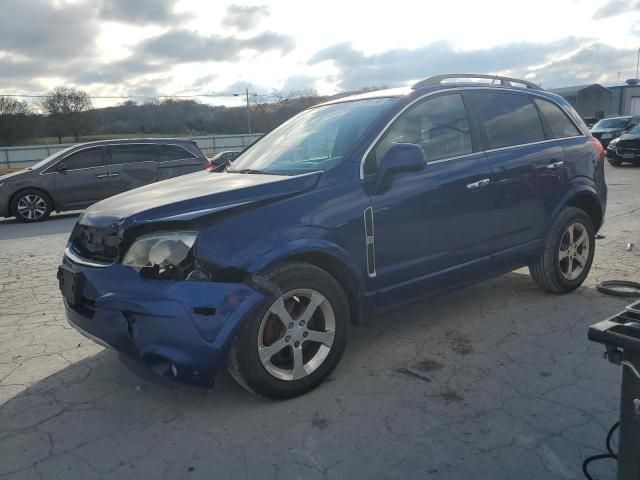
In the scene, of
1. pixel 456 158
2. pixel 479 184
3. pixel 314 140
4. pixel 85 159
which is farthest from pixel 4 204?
pixel 479 184

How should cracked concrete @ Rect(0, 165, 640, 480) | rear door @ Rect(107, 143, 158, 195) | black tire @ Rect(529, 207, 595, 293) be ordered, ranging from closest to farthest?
1. cracked concrete @ Rect(0, 165, 640, 480)
2. black tire @ Rect(529, 207, 595, 293)
3. rear door @ Rect(107, 143, 158, 195)

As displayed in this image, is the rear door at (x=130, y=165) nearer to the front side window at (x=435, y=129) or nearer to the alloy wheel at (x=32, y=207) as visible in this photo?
the alloy wheel at (x=32, y=207)

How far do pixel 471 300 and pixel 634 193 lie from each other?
27.8ft

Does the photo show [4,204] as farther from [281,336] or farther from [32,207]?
[281,336]

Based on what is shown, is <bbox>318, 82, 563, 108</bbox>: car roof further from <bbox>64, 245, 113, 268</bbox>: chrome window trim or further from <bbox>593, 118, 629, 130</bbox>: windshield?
<bbox>593, 118, 629, 130</bbox>: windshield

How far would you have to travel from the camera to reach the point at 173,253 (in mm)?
2861

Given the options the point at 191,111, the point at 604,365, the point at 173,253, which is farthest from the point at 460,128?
the point at 191,111

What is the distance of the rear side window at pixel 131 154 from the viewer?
1152 centimetres

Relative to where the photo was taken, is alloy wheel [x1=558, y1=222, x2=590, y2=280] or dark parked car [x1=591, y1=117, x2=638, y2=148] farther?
dark parked car [x1=591, y1=117, x2=638, y2=148]

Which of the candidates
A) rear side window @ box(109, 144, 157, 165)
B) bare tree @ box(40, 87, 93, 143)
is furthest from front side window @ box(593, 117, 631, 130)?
bare tree @ box(40, 87, 93, 143)

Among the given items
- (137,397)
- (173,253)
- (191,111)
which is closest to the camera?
(173,253)

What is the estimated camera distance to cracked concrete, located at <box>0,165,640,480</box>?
2.59 metres

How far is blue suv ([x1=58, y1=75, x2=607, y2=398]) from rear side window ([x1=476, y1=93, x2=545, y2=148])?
0.01m

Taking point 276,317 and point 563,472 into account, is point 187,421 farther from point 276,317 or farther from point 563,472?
point 563,472
